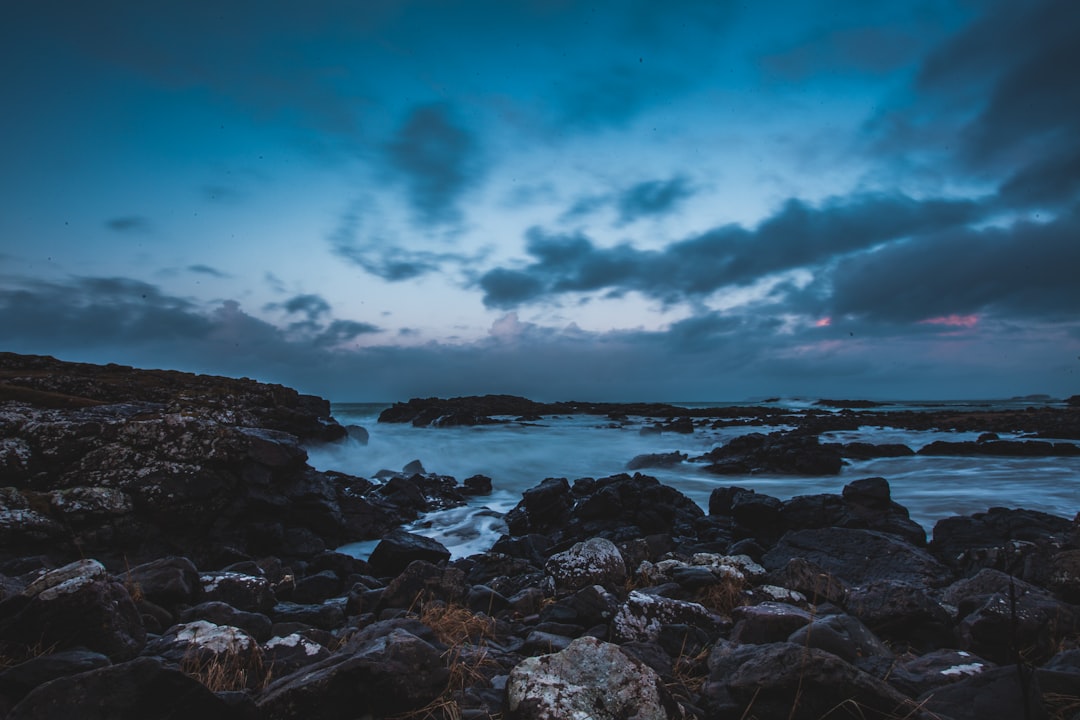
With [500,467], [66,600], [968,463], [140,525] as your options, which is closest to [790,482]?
[968,463]

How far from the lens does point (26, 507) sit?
368 inches

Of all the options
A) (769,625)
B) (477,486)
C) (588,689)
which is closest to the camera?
(588,689)

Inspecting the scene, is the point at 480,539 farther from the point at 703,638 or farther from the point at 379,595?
the point at 703,638

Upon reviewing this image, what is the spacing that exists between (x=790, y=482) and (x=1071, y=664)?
21.4m

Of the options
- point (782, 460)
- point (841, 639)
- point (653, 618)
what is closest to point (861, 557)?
point (653, 618)

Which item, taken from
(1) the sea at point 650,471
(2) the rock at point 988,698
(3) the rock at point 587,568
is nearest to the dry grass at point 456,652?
(3) the rock at point 587,568

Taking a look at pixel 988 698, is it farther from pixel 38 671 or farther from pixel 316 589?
pixel 316 589

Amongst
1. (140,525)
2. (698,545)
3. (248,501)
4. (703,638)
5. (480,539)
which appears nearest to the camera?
Answer: (703,638)

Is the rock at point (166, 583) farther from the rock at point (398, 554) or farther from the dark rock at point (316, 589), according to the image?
the rock at point (398, 554)

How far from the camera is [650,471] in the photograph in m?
27.6

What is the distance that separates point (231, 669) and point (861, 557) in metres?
9.61

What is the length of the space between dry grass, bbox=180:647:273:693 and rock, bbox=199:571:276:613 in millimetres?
2142

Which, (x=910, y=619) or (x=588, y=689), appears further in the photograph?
(x=910, y=619)

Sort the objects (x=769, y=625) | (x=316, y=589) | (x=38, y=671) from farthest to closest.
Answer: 1. (x=316, y=589)
2. (x=769, y=625)
3. (x=38, y=671)
